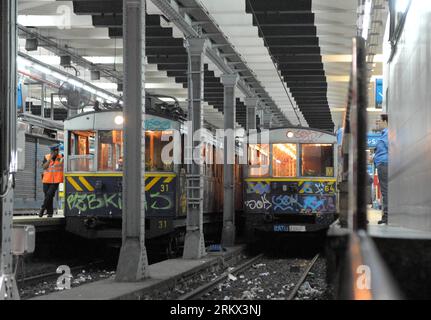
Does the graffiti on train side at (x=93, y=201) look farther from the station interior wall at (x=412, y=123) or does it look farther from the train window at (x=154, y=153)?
the station interior wall at (x=412, y=123)

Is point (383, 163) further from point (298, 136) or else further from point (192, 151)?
point (298, 136)

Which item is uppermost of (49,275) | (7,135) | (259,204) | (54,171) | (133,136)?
(133,136)

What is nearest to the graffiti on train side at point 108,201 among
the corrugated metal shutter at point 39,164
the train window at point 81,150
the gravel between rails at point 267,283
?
the train window at point 81,150

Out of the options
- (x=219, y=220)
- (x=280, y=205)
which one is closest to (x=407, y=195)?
(x=280, y=205)

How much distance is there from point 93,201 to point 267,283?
4286mm

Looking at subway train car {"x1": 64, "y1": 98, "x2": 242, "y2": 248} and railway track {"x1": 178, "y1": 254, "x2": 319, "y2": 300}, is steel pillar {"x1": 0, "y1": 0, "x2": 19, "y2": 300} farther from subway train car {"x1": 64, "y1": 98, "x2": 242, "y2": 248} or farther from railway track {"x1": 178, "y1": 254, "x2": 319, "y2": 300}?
subway train car {"x1": 64, "y1": 98, "x2": 242, "y2": 248}

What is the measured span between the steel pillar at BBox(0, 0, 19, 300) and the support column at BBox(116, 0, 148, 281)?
4.09 meters

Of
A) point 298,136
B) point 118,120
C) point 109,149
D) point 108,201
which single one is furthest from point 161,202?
point 298,136

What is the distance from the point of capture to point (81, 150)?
15.7m

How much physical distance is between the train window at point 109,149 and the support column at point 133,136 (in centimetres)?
433

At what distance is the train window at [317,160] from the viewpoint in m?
18.2

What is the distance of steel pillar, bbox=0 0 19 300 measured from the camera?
6820mm

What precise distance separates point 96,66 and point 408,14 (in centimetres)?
1395

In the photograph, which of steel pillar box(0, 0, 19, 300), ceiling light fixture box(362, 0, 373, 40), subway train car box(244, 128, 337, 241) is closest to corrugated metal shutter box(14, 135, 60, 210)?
subway train car box(244, 128, 337, 241)
